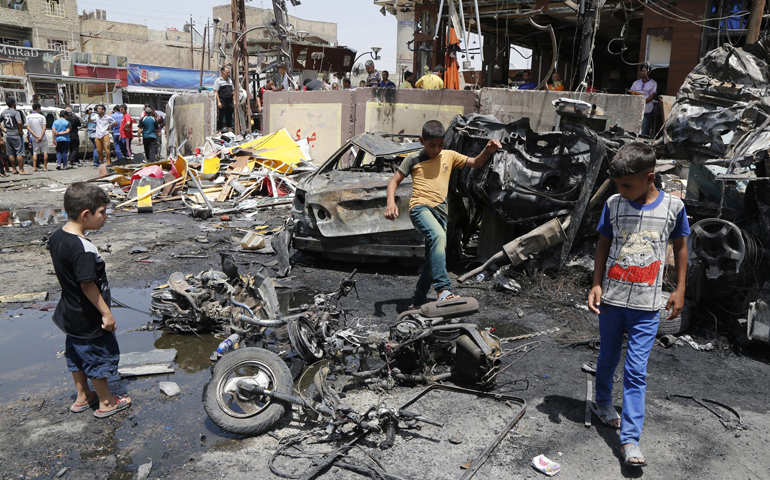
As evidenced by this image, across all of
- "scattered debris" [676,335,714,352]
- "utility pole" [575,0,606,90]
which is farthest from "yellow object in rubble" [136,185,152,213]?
"scattered debris" [676,335,714,352]

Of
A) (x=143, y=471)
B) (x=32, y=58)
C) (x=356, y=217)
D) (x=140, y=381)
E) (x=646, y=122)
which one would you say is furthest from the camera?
(x=32, y=58)

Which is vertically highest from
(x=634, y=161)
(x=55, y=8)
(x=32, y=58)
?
(x=55, y=8)

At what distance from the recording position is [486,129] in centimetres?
671

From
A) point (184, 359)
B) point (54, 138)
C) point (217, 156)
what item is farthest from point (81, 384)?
point (54, 138)

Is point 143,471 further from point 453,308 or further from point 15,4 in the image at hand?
point 15,4

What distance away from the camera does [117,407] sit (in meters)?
3.56

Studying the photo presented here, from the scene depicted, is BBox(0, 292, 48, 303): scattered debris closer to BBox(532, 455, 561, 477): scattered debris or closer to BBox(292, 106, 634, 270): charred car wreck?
BBox(292, 106, 634, 270): charred car wreck

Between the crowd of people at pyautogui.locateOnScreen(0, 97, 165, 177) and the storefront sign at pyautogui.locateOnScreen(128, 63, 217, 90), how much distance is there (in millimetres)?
18852

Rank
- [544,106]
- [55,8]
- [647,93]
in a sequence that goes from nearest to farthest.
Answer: [544,106] < [647,93] < [55,8]

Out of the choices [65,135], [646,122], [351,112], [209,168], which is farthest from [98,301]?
[65,135]

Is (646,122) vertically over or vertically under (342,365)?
over

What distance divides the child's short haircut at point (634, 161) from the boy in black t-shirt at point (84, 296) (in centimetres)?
305

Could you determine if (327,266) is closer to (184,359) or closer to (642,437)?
(184,359)

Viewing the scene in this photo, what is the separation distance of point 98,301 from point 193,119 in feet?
52.7
